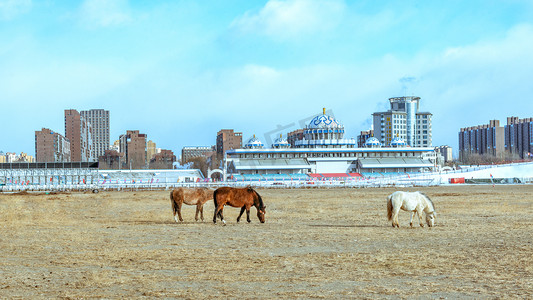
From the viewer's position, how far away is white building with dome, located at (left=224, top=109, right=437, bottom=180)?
4717 inches

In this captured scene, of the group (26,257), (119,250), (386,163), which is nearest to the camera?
(26,257)

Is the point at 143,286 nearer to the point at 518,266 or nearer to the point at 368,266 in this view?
the point at 368,266

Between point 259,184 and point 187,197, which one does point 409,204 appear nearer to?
point 187,197

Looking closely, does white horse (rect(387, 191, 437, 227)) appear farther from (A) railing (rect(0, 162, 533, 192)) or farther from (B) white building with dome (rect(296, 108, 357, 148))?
(B) white building with dome (rect(296, 108, 357, 148))

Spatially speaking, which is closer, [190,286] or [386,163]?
[190,286]

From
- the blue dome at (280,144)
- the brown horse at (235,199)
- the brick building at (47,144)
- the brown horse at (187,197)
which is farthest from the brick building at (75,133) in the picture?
the brown horse at (235,199)

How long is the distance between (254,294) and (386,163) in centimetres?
11680

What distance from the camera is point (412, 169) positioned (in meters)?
125

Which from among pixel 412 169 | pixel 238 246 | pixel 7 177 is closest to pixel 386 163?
pixel 412 169

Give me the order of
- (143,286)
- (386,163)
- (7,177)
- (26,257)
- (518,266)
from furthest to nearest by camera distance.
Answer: (386,163), (7,177), (26,257), (518,266), (143,286)

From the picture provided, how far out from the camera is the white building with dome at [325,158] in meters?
120

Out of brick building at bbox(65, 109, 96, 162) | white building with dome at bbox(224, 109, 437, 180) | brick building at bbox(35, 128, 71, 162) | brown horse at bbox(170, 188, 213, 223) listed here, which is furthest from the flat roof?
brown horse at bbox(170, 188, 213, 223)

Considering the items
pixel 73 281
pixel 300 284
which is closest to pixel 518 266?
pixel 300 284

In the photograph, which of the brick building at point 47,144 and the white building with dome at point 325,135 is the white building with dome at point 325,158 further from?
the brick building at point 47,144
